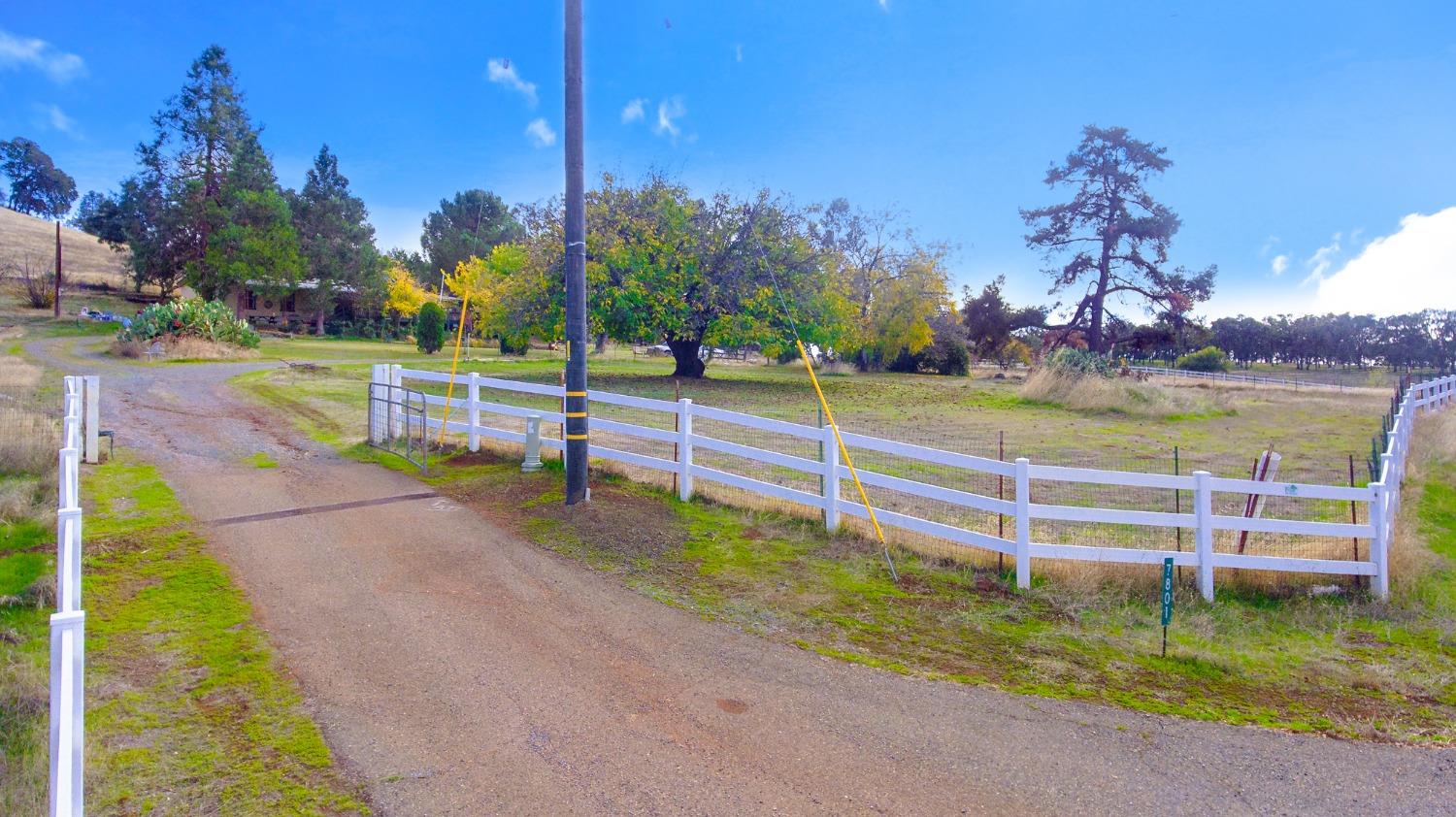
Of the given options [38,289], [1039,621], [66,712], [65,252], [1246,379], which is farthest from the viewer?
[65,252]

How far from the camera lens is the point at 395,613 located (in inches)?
255

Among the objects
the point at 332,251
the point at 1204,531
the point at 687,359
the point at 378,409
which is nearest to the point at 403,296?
the point at 332,251

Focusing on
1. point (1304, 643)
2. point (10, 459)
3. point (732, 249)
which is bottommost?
point (1304, 643)

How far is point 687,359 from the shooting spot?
33.0 meters

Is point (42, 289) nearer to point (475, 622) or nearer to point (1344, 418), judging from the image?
point (475, 622)

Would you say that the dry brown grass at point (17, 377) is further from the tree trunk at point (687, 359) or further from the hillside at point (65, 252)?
the hillside at point (65, 252)

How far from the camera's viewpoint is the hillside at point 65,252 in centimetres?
6662

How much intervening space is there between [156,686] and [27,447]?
851 cm

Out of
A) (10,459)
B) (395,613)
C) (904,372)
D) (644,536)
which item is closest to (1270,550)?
(644,536)

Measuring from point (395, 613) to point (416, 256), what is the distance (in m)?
84.8

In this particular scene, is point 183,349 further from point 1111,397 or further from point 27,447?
point 1111,397

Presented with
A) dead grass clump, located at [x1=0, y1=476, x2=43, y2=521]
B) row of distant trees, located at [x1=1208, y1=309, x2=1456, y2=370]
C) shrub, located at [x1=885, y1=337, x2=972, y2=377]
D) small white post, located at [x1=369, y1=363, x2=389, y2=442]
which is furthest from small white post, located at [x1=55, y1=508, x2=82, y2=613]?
row of distant trees, located at [x1=1208, y1=309, x2=1456, y2=370]

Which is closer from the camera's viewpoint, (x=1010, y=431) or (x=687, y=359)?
(x=1010, y=431)

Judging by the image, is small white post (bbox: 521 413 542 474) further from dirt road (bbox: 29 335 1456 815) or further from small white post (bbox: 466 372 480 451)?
dirt road (bbox: 29 335 1456 815)
